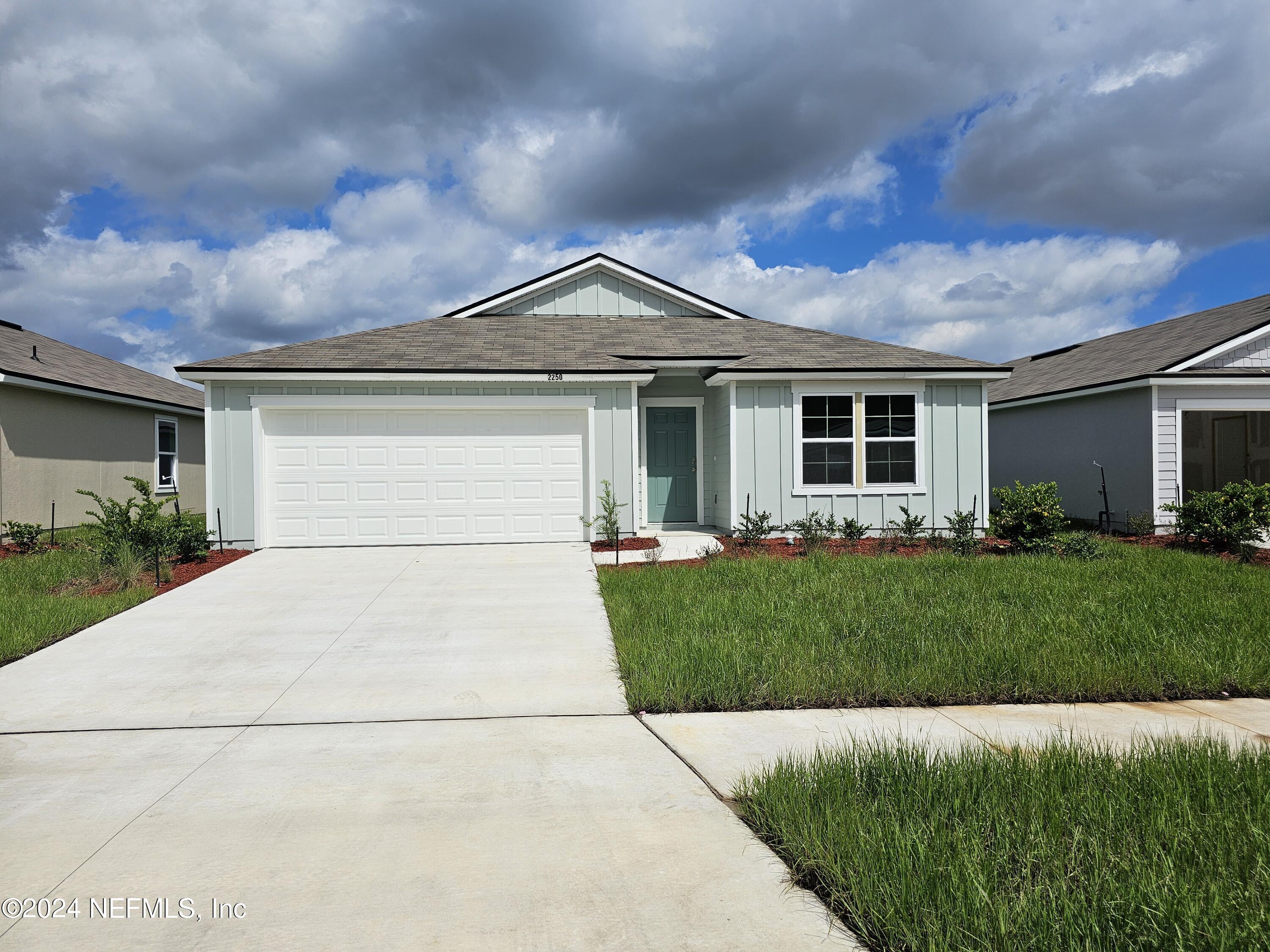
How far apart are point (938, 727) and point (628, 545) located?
8162mm

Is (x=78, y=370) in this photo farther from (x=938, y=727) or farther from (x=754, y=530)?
(x=938, y=727)

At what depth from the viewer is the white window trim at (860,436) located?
14094 millimetres

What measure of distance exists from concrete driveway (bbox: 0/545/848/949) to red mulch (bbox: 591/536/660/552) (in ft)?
16.1

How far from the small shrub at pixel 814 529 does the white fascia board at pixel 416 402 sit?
4108mm

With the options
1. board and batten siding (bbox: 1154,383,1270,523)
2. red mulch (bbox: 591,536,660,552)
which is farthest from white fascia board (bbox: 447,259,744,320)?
board and batten siding (bbox: 1154,383,1270,523)

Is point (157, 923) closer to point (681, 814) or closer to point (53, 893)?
point (53, 893)

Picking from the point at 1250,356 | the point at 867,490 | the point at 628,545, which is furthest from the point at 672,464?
the point at 1250,356

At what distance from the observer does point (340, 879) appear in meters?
3.20

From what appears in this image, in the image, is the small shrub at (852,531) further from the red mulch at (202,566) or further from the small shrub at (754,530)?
the red mulch at (202,566)

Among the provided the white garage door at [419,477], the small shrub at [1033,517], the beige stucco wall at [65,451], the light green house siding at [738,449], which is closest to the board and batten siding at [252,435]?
the light green house siding at [738,449]

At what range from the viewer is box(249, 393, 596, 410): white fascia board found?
13102 mm

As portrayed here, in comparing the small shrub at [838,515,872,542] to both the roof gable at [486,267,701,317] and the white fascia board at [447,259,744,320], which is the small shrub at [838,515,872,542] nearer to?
the white fascia board at [447,259,744,320]

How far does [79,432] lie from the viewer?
1692 centimetres

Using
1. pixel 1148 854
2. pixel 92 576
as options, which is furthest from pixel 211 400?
pixel 1148 854
